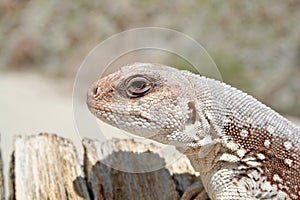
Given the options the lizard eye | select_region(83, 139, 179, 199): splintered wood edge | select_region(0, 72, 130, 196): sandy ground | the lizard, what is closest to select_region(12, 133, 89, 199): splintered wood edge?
select_region(83, 139, 179, 199): splintered wood edge

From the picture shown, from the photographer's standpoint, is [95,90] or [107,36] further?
[107,36]

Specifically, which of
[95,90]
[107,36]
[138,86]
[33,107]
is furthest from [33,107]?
[138,86]

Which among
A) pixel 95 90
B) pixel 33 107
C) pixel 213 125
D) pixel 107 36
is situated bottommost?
pixel 213 125

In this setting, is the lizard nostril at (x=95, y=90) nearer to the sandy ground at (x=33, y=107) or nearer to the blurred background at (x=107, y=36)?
the sandy ground at (x=33, y=107)

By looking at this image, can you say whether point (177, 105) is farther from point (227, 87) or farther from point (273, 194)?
point (273, 194)

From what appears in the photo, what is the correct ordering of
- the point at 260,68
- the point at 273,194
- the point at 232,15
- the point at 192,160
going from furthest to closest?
the point at 232,15 < the point at 260,68 < the point at 192,160 < the point at 273,194

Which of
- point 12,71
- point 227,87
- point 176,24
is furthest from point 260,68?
point 227,87

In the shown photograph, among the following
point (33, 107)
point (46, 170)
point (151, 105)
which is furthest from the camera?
point (33, 107)

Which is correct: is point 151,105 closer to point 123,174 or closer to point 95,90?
point 95,90
